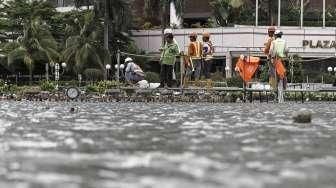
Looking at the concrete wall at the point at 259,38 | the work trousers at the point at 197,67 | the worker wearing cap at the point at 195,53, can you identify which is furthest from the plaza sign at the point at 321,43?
the worker wearing cap at the point at 195,53

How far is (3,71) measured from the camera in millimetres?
65750

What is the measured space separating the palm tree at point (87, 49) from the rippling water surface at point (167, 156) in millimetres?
46135

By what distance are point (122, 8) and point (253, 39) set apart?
13860 millimetres

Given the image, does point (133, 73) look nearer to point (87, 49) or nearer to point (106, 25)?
point (106, 25)

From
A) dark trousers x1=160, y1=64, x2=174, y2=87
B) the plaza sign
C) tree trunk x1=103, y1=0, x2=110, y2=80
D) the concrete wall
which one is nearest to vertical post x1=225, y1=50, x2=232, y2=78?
the concrete wall

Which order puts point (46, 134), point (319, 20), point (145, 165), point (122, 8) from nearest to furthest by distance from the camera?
point (145, 165) < point (46, 134) < point (122, 8) < point (319, 20)

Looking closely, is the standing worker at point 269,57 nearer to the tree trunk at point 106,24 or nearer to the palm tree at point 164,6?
the palm tree at point 164,6

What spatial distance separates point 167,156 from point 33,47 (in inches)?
2056

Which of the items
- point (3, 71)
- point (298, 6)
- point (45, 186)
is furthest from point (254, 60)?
point (298, 6)

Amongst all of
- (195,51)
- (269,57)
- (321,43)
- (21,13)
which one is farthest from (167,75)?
(21,13)

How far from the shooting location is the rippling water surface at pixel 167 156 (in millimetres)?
5137

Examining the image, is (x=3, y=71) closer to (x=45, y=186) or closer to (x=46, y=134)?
(x=46, y=134)

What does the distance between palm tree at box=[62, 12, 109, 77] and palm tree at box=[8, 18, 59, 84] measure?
4.32 ft

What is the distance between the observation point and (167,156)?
21.2 ft
